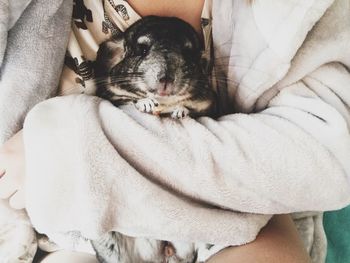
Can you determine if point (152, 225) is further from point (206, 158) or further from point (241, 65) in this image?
point (241, 65)

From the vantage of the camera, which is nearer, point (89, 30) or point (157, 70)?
point (157, 70)

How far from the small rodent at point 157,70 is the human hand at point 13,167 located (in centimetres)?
21

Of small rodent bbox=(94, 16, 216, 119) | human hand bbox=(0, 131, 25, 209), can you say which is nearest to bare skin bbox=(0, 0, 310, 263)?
human hand bbox=(0, 131, 25, 209)

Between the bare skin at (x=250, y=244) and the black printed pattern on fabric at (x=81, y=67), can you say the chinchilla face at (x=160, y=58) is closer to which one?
the black printed pattern on fabric at (x=81, y=67)

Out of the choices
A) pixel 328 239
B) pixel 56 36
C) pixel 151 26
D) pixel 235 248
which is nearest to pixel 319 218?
pixel 328 239

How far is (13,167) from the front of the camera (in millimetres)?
870

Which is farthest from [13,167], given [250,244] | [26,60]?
[250,244]

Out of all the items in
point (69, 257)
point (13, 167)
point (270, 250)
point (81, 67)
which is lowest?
point (69, 257)

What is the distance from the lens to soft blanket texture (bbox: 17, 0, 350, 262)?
2.62 ft

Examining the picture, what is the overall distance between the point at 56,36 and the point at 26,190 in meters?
0.30

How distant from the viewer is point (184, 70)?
924 mm

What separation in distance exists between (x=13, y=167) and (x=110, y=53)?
0.30 metres

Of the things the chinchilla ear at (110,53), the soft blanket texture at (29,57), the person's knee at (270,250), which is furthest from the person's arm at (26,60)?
the person's knee at (270,250)

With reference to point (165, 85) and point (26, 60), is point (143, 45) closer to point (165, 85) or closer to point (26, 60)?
point (165, 85)
